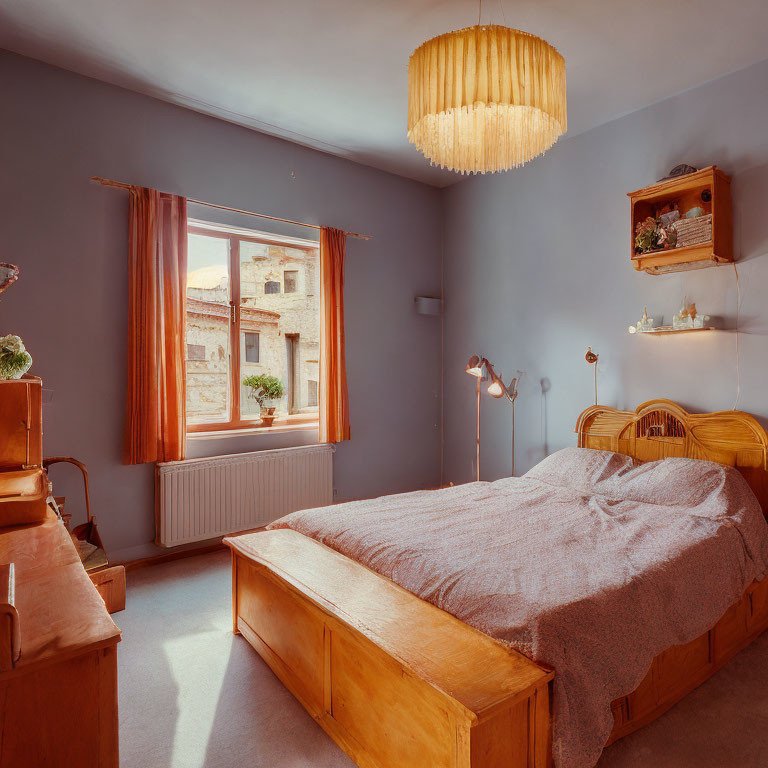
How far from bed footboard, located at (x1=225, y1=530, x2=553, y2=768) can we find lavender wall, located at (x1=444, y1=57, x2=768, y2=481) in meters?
2.34

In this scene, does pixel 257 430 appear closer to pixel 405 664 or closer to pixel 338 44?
pixel 338 44

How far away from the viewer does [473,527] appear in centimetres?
235

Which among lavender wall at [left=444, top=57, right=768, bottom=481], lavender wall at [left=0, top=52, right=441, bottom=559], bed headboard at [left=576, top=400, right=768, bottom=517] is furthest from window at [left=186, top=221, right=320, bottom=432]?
bed headboard at [left=576, top=400, right=768, bottom=517]

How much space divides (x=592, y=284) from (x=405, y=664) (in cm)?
302

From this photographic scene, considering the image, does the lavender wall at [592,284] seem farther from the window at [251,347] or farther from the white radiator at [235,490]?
the window at [251,347]

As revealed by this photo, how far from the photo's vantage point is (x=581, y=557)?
77.4 inches

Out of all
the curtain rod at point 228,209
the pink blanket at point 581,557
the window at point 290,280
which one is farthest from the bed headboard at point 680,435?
the window at point 290,280

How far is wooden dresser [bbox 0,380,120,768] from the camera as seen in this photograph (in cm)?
105

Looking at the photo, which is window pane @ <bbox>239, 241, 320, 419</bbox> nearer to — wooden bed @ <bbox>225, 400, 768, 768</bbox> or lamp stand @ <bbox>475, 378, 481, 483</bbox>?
lamp stand @ <bbox>475, 378, 481, 483</bbox>

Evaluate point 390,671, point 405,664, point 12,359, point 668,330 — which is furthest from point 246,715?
point 668,330

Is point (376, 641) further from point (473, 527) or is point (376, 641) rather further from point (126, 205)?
point (126, 205)

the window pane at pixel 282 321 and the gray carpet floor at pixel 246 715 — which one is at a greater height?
the window pane at pixel 282 321

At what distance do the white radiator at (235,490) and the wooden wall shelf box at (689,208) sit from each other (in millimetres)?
2586

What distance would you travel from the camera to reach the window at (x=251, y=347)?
152 inches
